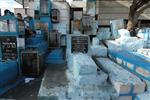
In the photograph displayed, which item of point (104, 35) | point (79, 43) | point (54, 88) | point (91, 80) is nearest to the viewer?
point (91, 80)

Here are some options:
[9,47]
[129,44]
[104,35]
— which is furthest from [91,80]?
[104,35]

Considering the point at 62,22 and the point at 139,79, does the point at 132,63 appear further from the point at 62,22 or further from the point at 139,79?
the point at 62,22

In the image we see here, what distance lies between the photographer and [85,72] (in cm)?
344

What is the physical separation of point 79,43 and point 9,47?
213 centimetres

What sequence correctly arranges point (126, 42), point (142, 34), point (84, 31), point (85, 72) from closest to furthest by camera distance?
1. point (85, 72)
2. point (126, 42)
3. point (142, 34)
4. point (84, 31)

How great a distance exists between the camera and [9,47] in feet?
17.9

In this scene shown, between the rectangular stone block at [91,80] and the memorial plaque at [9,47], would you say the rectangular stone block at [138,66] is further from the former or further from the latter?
the memorial plaque at [9,47]

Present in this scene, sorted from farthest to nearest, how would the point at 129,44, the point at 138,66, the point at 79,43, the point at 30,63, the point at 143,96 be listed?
1. the point at 129,44
2. the point at 30,63
3. the point at 79,43
4. the point at 138,66
5. the point at 143,96

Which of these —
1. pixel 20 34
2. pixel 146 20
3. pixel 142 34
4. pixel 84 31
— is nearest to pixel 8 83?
pixel 20 34

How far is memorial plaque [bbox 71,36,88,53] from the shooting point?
4.51 metres

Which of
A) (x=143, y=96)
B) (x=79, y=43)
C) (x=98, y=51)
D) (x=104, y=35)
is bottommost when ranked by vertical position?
(x=143, y=96)

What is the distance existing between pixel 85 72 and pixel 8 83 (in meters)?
2.16

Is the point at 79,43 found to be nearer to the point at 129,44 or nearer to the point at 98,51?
the point at 98,51

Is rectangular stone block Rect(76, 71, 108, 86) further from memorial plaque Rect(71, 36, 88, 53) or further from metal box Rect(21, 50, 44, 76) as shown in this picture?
metal box Rect(21, 50, 44, 76)
